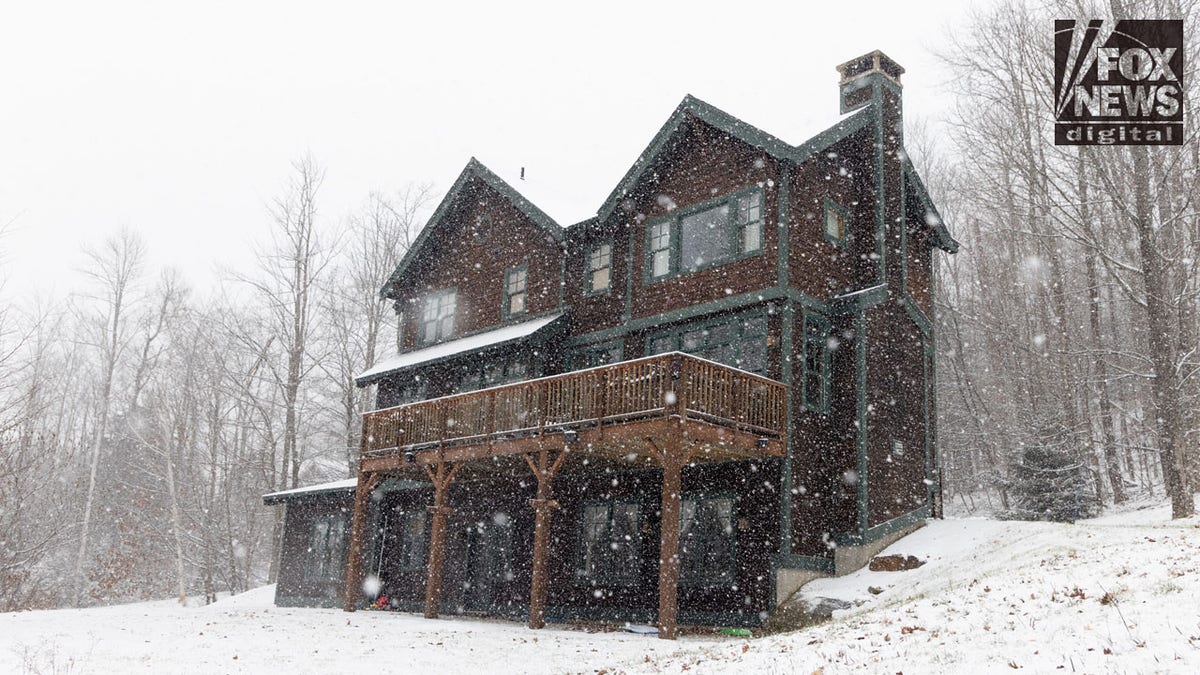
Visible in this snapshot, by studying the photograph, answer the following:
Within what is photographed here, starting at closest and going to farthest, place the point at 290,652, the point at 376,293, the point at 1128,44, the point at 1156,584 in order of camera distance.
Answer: the point at 1156,584
the point at 290,652
the point at 1128,44
the point at 376,293

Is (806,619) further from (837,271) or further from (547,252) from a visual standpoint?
(547,252)

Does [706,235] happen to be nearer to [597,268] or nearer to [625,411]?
[597,268]

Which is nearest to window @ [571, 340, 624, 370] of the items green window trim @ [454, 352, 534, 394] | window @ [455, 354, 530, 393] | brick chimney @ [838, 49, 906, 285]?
green window trim @ [454, 352, 534, 394]

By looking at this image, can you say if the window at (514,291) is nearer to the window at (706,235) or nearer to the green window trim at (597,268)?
the green window trim at (597,268)

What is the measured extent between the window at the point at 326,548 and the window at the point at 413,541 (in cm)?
210

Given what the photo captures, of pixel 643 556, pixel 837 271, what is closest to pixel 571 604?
pixel 643 556

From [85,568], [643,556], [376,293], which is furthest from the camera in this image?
[85,568]

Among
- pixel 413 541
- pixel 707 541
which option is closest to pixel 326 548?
pixel 413 541

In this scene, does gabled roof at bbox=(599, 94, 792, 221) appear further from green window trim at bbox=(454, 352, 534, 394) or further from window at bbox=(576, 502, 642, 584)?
window at bbox=(576, 502, 642, 584)

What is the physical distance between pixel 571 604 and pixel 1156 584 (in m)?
12.3

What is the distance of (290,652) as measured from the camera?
42.6ft

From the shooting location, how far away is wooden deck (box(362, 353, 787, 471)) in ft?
49.6

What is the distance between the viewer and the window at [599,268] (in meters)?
21.2

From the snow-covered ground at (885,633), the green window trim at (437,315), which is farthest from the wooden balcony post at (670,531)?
the green window trim at (437,315)
